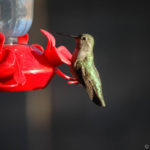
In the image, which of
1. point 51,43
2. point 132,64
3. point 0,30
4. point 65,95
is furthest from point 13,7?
point 132,64

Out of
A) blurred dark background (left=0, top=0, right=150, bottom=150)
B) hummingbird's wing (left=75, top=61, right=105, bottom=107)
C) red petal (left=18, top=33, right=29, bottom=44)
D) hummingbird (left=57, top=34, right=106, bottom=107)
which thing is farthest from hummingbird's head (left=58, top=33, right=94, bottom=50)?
blurred dark background (left=0, top=0, right=150, bottom=150)

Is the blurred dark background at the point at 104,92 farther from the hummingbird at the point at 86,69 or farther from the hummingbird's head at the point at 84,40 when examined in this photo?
the hummingbird's head at the point at 84,40

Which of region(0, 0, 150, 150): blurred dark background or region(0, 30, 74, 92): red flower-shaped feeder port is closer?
region(0, 30, 74, 92): red flower-shaped feeder port

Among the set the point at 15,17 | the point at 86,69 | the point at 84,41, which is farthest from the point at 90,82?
the point at 15,17

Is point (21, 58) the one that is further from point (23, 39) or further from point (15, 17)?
point (15, 17)

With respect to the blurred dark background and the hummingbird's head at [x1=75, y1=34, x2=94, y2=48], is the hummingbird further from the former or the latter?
the blurred dark background

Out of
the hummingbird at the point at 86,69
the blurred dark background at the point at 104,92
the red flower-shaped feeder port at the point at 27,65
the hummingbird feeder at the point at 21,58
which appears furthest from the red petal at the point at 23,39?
the blurred dark background at the point at 104,92

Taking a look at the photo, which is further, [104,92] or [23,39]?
[104,92]
